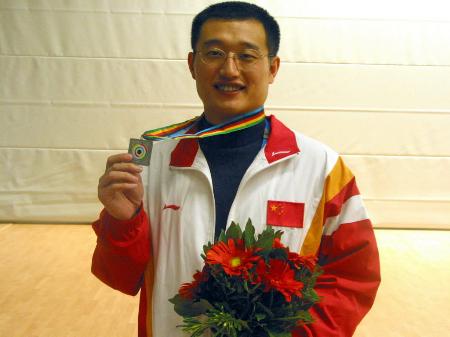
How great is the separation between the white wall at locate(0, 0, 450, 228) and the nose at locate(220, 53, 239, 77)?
436cm

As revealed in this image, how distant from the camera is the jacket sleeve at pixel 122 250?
1.08 meters

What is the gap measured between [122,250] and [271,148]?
40 cm

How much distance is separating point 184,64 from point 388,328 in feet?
11.3

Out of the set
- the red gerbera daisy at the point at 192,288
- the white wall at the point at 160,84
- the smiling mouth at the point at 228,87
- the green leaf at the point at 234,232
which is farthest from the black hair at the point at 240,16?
the white wall at the point at 160,84

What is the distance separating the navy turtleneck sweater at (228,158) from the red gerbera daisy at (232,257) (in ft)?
0.56

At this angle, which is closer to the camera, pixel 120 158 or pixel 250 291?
pixel 250 291

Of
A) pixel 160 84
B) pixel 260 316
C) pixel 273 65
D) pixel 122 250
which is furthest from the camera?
pixel 160 84

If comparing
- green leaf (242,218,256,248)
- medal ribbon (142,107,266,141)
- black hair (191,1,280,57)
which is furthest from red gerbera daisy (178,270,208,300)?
black hair (191,1,280,57)

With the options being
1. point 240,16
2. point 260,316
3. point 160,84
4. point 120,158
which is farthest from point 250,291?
point 160,84

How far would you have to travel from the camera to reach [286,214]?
1104 mm

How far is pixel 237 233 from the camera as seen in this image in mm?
979

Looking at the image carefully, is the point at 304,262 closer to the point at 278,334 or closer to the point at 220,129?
the point at 278,334

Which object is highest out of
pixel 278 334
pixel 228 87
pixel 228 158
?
pixel 228 87

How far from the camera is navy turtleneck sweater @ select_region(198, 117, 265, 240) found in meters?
1.14
